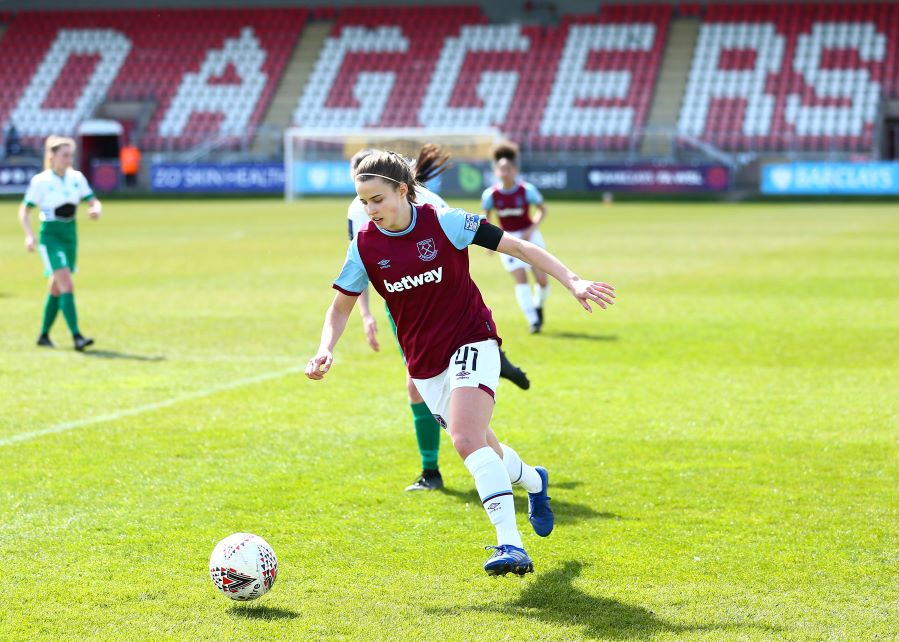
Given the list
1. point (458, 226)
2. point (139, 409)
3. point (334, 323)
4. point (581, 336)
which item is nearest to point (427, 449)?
point (334, 323)

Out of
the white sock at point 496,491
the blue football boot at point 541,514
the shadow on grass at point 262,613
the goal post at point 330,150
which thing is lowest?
the shadow on grass at point 262,613

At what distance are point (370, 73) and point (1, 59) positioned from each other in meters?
18.1

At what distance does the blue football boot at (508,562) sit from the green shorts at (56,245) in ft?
27.6

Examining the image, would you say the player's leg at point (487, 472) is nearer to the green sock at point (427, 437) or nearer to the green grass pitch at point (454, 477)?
the green grass pitch at point (454, 477)

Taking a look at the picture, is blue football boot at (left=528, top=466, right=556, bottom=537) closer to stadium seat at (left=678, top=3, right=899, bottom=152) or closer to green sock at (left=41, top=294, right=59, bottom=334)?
green sock at (left=41, top=294, right=59, bottom=334)

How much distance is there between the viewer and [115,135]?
2052 inches

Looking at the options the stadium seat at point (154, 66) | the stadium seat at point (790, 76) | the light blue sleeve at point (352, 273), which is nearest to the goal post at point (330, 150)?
the stadium seat at point (154, 66)

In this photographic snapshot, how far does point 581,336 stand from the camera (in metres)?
13.2

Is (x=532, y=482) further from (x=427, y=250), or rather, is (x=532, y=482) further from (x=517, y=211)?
(x=517, y=211)

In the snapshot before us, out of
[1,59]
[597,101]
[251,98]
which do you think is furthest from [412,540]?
[1,59]

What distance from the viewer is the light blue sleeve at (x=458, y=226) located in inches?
213

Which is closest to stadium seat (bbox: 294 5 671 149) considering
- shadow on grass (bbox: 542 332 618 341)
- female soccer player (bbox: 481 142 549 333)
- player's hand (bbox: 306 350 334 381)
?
female soccer player (bbox: 481 142 549 333)

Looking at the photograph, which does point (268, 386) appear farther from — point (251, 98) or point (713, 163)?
point (251, 98)

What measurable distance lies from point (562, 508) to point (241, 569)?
2.11 metres
